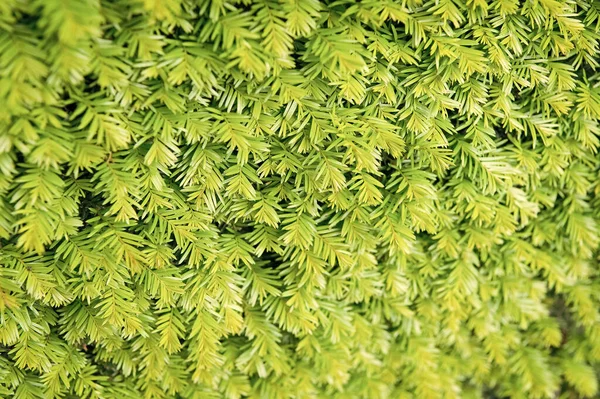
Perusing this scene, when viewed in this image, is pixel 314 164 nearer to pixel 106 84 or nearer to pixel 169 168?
pixel 169 168

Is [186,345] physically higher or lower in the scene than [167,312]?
lower

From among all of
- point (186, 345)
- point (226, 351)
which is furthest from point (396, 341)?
point (186, 345)

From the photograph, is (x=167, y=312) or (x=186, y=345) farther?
(x=186, y=345)

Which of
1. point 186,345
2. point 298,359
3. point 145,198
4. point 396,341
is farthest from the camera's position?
point 396,341

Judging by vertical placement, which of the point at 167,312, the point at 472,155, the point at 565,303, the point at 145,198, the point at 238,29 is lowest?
the point at 565,303

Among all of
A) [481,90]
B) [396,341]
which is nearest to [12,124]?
[481,90]

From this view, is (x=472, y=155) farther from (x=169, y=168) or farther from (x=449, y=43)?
(x=169, y=168)

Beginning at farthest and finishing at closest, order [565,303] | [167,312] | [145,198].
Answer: [565,303] → [167,312] → [145,198]
